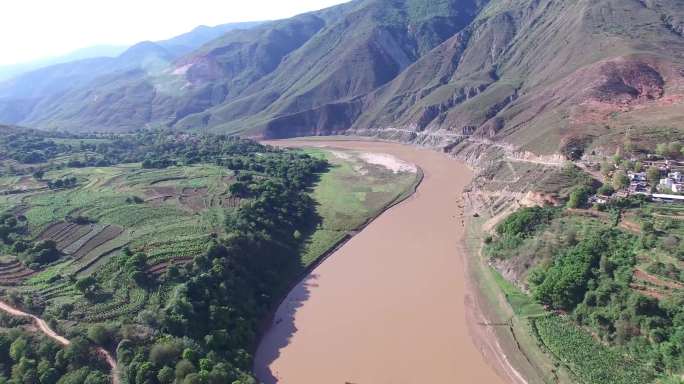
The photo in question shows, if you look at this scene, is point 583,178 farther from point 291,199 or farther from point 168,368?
point 168,368

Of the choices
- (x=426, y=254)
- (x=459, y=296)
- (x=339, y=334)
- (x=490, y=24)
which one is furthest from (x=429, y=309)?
(x=490, y=24)

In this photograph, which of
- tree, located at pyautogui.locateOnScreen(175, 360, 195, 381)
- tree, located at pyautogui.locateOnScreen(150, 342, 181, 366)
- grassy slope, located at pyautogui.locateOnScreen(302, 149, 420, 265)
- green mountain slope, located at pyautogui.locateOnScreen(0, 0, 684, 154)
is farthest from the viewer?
green mountain slope, located at pyautogui.locateOnScreen(0, 0, 684, 154)

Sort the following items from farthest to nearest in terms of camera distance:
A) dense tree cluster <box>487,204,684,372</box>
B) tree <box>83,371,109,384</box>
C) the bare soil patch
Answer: the bare soil patch, dense tree cluster <box>487,204,684,372</box>, tree <box>83,371,109,384</box>

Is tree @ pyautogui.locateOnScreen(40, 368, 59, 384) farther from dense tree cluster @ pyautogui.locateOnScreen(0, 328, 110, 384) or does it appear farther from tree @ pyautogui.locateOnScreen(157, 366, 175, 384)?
tree @ pyautogui.locateOnScreen(157, 366, 175, 384)

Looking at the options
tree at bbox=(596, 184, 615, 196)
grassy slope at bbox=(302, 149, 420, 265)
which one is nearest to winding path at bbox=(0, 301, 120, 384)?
grassy slope at bbox=(302, 149, 420, 265)

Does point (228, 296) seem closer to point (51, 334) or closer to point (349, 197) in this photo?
point (51, 334)

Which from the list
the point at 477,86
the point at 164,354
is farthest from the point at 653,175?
the point at 477,86
